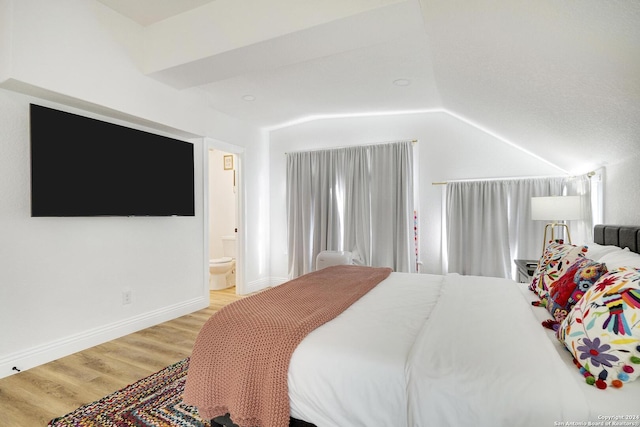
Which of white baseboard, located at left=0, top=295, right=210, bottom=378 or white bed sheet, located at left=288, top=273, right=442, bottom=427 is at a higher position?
white bed sheet, located at left=288, top=273, right=442, bottom=427

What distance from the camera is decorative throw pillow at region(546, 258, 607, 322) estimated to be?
1.65 m

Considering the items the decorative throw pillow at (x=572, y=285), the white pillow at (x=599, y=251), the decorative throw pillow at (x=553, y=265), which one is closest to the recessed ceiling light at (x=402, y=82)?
the decorative throw pillow at (x=553, y=265)

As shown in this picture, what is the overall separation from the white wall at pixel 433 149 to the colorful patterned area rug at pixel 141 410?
11.1 feet

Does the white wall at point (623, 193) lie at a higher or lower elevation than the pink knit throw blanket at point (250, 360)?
higher

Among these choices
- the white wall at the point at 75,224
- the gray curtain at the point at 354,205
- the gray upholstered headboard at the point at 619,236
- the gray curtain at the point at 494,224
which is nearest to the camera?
the gray upholstered headboard at the point at 619,236

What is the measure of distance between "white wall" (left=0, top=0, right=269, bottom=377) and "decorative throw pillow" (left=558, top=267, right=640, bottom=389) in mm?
3503

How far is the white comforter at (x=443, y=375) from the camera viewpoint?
1097 mm

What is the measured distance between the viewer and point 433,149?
4543 mm

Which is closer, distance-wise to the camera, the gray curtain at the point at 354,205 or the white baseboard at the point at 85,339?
the white baseboard at the point at 85,339

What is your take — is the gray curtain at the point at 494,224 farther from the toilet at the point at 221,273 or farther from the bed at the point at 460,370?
the toilet at the point at 221,273

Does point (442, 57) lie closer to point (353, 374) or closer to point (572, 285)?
point (572, 285)

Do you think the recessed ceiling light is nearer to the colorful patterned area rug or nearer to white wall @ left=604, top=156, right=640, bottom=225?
white wall @ left=604, top=156, right=640, bottom=225

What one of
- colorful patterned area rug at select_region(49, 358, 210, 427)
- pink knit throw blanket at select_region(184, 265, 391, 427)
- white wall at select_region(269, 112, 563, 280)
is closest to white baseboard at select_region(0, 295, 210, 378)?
colorful patterned area rug at select_region(49, 358, 210, 427)

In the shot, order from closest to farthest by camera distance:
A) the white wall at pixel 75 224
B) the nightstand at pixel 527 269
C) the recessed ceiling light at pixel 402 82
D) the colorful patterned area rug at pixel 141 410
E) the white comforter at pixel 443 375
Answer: the white comforter at pixel 443 375 < the colorful patterned area rug at pixel 141 410 < the white wall at pixel 75 224 < the nightstand at pixel 527 269 < the recessed ceiling light at pixel 402 82
